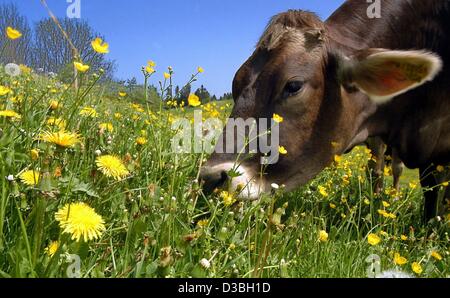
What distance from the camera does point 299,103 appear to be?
3.79m

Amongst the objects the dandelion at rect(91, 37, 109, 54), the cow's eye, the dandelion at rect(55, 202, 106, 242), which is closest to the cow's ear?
the cow's eye

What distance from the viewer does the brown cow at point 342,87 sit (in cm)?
370

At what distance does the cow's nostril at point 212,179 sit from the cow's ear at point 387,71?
1570 millimetres

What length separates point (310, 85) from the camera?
3.87 m

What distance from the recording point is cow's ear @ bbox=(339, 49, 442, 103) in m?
3.67

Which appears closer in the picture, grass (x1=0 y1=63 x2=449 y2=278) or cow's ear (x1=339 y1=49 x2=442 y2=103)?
grass (x1=0 y1=63 x2=449 y2=278)

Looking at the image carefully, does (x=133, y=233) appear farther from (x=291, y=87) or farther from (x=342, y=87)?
(x=342, y=87)

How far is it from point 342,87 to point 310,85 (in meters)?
0.40

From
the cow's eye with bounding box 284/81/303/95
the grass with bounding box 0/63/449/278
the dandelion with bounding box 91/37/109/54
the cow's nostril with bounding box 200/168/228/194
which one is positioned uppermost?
the cow's eye with bounding box 284/81/303/95

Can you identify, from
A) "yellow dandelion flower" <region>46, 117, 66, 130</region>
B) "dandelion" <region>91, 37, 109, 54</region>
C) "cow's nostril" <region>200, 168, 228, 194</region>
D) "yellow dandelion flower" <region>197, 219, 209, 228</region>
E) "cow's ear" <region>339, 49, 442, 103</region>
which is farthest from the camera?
"cow's ear" <region>339, 49, 442, 103</region>

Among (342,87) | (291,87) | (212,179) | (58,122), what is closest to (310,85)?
(291,87)

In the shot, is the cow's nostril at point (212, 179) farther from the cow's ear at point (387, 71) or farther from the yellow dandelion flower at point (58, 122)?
the cow's ear at point (387, 71)

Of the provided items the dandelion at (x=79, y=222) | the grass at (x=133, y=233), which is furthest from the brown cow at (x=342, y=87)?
the dandelion at (x=79, y=222)

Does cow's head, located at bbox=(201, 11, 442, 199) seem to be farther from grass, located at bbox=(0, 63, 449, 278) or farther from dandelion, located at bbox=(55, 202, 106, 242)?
dandelion, located at bbox=(55, 202, 106, 242)
